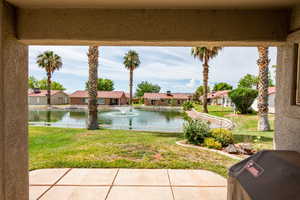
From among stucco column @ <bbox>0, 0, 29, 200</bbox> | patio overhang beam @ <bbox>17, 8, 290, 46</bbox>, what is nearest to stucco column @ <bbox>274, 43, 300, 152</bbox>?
patio overhang beam @ <bbox>17, 8, 290, 46</bbox>

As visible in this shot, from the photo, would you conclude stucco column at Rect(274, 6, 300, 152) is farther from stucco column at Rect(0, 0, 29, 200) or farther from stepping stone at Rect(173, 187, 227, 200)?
stucco column at Rect(0, 0, 29, 200)

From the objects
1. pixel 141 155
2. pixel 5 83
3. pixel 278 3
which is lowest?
pixel 141 155

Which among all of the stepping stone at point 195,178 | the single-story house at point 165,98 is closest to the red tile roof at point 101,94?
the single-story house at point 165,98

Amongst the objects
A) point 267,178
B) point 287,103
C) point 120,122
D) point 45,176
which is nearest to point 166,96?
point 120,122

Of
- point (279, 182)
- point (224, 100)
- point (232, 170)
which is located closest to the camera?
point (279, 182)

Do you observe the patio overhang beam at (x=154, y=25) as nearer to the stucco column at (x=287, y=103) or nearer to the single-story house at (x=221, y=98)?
the stucco column at (x=287, y=103)

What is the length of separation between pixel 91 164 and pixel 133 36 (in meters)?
3.91

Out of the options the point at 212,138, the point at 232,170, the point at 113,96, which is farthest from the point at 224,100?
the point at 232,170

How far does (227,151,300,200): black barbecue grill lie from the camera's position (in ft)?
5.11

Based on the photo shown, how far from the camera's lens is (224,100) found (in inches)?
1950

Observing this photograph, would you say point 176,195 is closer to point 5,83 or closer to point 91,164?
point 91,164

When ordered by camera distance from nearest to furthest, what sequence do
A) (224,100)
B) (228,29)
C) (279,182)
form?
(279,182) → (228,29) → (224,100)

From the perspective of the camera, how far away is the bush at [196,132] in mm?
8406

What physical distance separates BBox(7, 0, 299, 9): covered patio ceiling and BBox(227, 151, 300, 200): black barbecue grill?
1.85m
